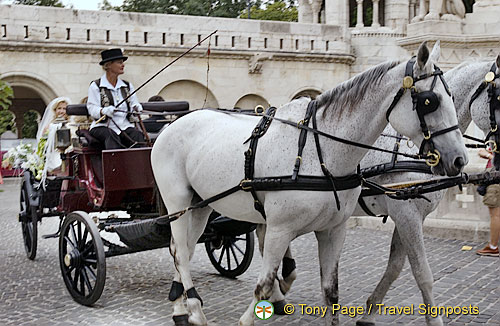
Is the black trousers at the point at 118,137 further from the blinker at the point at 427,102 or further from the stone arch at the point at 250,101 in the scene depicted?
the stone arch at the point at 250,101

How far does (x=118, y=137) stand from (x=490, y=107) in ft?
10.8

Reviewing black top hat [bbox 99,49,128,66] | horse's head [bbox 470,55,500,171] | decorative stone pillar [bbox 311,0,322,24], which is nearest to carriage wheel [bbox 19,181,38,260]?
black top hat [bbox 99,49,128,66]

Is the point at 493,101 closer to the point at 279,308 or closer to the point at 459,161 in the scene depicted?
the point at 459,161

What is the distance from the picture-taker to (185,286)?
4.98m

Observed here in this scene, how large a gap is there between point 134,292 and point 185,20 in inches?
656

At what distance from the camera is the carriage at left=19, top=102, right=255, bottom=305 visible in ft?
18.1

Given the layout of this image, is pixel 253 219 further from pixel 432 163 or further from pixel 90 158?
pixel 90 158

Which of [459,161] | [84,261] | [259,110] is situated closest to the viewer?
[459,161]

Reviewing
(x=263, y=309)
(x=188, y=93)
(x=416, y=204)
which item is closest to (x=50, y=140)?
(x=263, y=309)

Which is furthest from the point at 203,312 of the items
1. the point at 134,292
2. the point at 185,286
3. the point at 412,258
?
the point at 412,258

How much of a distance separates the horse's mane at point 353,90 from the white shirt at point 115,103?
8.38ft

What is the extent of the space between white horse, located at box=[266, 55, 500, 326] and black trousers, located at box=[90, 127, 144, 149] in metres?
2.30

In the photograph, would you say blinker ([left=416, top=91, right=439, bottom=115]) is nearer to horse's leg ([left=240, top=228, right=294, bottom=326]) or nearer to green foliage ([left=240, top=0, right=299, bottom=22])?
horse's leg ([left=240, top=228, right=294, bottom=326])

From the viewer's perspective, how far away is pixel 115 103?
6.17 m
